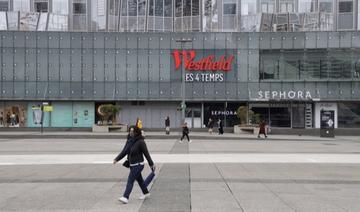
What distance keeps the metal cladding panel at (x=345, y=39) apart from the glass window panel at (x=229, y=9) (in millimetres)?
11701

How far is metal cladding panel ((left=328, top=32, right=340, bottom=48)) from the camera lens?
5644 centimetres

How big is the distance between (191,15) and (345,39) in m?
16.7

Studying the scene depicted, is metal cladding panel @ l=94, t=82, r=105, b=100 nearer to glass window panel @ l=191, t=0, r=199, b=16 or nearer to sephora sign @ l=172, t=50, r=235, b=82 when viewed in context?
sephora sign @ l=172, t=50, r=235, b=82

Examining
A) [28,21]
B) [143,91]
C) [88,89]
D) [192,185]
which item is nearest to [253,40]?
[143,91]

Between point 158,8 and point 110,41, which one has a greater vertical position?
point 158,8

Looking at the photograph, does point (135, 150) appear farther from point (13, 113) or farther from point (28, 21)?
point (28, 21)

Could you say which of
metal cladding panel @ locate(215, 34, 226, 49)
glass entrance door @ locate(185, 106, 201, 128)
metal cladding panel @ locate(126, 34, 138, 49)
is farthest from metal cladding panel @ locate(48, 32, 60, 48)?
metal cladding panel @ locate(215, 34, 226, 49)

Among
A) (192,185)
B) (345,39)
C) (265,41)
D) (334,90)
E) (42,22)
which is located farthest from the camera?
(42,22)

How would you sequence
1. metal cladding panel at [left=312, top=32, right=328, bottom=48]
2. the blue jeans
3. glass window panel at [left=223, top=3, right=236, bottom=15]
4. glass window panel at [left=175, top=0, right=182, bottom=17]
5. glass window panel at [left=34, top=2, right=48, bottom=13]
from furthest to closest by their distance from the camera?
glass window panel at [left=34, top=2, right=48, bottom=13] < glass window panel at [left=175, top=0, right=182, bottom=17] < glass window panel at [left=223, top=3, right=236, bottom=15] < metal cladding panel at [left=312, top=32, right=328, bottom=48] < the blue jeans

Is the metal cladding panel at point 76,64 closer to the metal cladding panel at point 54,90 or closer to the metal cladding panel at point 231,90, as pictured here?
the metal cladding panel at point 54,90

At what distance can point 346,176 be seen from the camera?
16.5 m

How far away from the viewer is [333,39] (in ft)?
185

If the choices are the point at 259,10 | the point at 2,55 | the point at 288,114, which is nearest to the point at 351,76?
the point at 288,114

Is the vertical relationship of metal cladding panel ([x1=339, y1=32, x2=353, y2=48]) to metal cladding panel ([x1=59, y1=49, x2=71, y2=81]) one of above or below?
above
